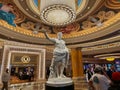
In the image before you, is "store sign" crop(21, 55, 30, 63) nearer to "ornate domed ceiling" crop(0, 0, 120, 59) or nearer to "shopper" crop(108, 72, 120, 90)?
"ornate domed ceiling" crop(0, 0, 120, 59)

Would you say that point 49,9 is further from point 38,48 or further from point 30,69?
point 30,69

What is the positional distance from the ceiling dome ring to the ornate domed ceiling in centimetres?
115

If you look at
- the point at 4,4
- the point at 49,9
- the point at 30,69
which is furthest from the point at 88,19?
the point at 30,69

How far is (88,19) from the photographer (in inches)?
317

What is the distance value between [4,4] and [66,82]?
16.9 ft

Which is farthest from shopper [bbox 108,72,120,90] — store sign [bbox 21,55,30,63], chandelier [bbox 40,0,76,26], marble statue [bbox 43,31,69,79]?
store sign [bbox 21,55,30,63]

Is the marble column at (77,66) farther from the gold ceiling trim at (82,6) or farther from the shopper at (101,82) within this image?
the shopper at (101,82)

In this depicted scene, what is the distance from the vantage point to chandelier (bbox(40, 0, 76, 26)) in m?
3.93

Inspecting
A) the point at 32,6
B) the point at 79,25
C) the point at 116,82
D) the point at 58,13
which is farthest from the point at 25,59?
the point at 116,82

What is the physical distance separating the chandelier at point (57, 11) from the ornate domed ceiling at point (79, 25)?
1184mm

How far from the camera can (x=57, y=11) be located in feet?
13.4

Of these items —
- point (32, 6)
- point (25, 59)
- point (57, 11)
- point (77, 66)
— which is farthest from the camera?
point (25, 59)

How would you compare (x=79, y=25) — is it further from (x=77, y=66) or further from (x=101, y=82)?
(x=101, y=82)

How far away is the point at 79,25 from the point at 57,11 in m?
4.94
